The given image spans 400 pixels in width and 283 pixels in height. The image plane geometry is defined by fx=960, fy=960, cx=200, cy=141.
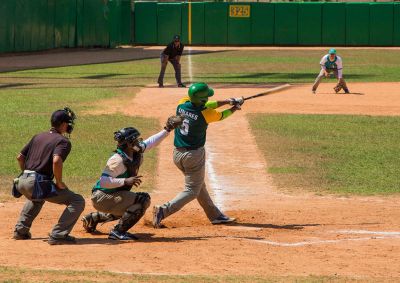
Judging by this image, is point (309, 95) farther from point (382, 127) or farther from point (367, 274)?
point (367, 274)

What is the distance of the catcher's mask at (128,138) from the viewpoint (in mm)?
11375

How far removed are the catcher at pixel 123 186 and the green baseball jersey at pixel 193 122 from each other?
0.47m

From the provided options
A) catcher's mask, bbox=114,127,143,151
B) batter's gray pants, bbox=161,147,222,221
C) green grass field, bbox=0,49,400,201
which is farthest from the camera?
green grass field, bbox=0,49,400,201

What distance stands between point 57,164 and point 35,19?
124 ft

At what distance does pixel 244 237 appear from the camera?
12062 millimetres

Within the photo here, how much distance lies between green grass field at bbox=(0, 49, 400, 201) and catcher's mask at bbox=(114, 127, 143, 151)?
4.11 m

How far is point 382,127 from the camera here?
23672 millimetres

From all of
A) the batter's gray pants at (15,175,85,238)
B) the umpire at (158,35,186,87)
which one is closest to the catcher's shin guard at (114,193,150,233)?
the batter's gray pants at (15,175,85,238)

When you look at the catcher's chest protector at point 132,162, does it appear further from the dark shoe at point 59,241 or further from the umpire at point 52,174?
the dark shoe at point 59,241

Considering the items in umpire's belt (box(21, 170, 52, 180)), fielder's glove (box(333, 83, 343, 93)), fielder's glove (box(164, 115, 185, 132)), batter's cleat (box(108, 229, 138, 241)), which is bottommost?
batter's cleat (box(108, 229, 138, 241))

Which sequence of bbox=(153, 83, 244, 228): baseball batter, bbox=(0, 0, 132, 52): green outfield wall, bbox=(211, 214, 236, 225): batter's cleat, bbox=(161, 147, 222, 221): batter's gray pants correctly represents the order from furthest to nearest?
bbox=(0, 0, 132, 52): green outfield wall, bbox=(211, 214, 236, 225): batter's cleat, bbox=(161, 147, 222, 221): batter's gray pants, bbox=(153, 83, 244, 228): baseball batter

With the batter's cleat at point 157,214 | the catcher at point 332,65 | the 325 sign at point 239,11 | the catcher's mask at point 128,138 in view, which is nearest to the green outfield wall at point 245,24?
the 325 sign at point 239,11

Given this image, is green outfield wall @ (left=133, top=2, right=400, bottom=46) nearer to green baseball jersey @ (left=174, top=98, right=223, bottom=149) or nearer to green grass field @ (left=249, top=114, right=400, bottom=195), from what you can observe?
green grass field @ (left=249, top=114, right=400, bottom=195)

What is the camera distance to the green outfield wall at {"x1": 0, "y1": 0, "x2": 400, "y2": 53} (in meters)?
Answer: 55.9
